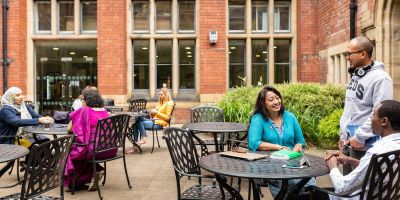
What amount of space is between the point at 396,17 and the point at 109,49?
25.0ft

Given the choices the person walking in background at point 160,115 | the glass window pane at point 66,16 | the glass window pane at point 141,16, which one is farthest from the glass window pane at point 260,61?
the glass window pane at point 66,16

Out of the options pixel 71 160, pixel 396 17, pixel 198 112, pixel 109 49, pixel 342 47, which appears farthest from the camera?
pixel 109 49

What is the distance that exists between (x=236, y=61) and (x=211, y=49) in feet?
3.28

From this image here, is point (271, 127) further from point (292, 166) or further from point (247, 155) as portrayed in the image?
point (292, 166)

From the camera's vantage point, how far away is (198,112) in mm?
7246

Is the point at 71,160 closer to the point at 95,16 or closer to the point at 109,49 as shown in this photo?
the point at 109,49

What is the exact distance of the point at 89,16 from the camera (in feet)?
42.7

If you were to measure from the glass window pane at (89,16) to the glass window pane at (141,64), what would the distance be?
1421 mm

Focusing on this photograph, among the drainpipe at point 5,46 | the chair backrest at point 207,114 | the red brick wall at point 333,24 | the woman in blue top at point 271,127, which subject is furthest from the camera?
the drainpipe at point 5,46

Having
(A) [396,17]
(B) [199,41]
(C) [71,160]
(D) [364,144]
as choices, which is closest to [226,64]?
(B) [199,41]

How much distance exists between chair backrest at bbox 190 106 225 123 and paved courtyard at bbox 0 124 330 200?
86 centimetres

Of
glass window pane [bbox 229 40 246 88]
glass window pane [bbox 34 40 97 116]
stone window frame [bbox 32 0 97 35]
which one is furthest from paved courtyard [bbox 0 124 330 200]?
stone window frame [bbox 32 0 97 35]

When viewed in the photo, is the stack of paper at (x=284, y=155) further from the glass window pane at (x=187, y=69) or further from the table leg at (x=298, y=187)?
the glass window pane at (x=187, y=69)

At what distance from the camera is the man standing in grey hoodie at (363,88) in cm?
371
